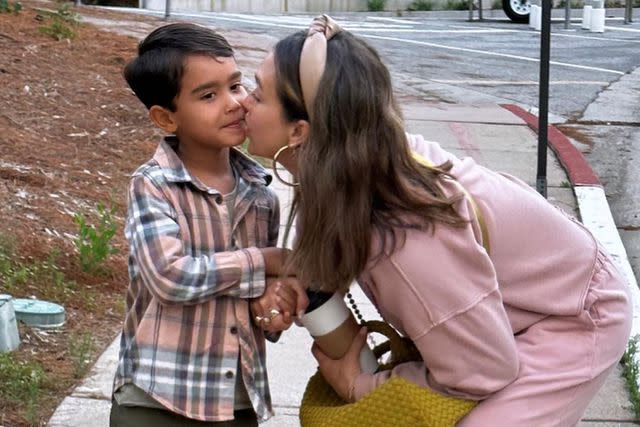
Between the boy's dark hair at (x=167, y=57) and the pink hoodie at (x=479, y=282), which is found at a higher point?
the boy's dark hair at (x=167, y=57)

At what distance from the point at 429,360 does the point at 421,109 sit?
328 inches

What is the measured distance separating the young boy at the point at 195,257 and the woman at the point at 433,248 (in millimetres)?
209

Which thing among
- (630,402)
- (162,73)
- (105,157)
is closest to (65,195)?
(105,157)

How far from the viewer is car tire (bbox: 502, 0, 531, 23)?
2108cm

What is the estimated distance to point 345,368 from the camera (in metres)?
2.98

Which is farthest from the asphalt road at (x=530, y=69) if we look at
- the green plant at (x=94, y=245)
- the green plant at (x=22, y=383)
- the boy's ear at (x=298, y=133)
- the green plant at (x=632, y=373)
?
the boy's ear at (x=298, y=133)

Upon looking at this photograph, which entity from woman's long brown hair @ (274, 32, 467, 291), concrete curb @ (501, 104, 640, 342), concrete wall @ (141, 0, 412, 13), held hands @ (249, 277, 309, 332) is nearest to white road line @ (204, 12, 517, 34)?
concrete wall @ (141, 0, 412, 13)

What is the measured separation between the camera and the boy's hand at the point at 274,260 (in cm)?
303

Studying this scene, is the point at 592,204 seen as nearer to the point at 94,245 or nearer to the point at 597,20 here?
A: the point at 94,245

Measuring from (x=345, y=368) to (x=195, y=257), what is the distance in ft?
1.44

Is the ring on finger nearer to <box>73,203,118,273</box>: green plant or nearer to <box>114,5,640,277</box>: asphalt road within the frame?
<box>73,203,118,273</box>: green plant

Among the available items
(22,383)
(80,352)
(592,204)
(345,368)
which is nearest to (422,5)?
(592,204)

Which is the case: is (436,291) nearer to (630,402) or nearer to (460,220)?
(460,220)

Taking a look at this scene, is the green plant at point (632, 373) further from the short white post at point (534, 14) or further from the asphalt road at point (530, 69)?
the short white post at point (534, 14)
